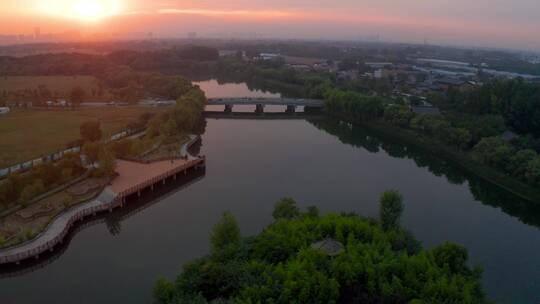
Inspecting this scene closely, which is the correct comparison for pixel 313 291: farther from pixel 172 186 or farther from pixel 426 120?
pixel 426 120

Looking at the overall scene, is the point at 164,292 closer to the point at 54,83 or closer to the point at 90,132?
the point at 90,132

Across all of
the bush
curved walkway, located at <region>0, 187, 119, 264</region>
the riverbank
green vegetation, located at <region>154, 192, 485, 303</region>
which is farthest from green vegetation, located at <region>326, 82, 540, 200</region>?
the bush

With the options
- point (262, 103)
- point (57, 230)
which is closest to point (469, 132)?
point (262, 103)

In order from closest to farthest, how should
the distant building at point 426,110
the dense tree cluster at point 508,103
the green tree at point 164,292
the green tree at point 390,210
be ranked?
the green tree at point 164,292 < the green tree at point 390,210 < the dense tree cluster at point 508,103 < the distant building at point 426,110

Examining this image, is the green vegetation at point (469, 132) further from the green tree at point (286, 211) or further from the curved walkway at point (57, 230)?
the curved walkway at point (57, 230)

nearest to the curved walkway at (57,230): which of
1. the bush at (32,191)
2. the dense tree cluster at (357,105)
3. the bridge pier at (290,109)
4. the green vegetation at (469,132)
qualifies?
the bush at (32,191)

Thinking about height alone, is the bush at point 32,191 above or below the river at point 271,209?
above

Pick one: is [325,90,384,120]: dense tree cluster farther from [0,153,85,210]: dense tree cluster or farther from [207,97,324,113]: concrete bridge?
[0,153,85,210]: dense tree cluster
